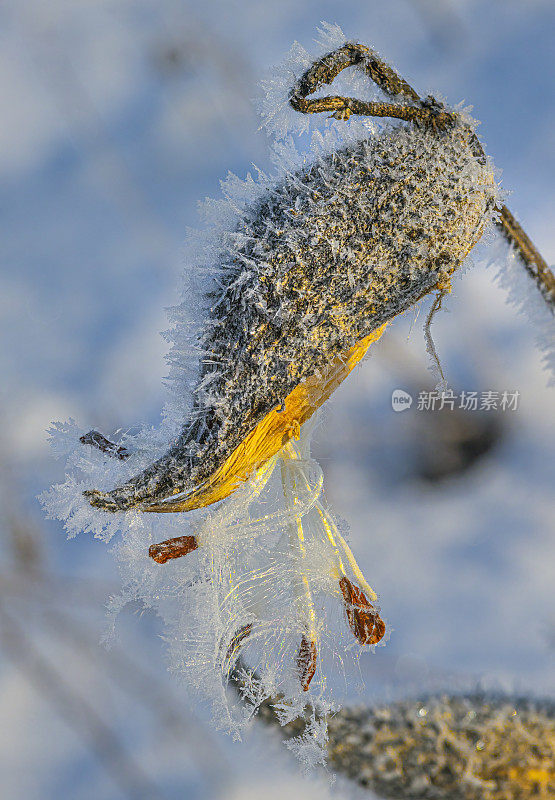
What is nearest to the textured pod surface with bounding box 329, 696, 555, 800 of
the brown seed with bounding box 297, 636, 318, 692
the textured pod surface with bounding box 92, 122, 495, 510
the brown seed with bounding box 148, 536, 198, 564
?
the brown seed with bounding box 297, 636, 318, 692

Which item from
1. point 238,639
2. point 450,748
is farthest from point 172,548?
point 450,748

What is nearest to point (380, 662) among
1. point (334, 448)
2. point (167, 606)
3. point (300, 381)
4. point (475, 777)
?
point (475, 777)

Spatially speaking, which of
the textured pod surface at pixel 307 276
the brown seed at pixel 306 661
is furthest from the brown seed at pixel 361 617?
the textured pod surface at pixel 307 276

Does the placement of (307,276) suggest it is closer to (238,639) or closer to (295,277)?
(295,277)

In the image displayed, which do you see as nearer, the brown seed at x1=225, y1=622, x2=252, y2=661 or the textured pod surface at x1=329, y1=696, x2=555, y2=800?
the brown seed at x1=225, y1=622, x2=252, y2=661

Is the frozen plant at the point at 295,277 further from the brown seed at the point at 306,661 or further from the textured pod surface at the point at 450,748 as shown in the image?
the textured pod surface at the point at 450,748

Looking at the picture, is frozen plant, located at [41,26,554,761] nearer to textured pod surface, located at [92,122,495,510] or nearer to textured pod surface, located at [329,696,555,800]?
textured pod surface, located at [92,122,495,510]
